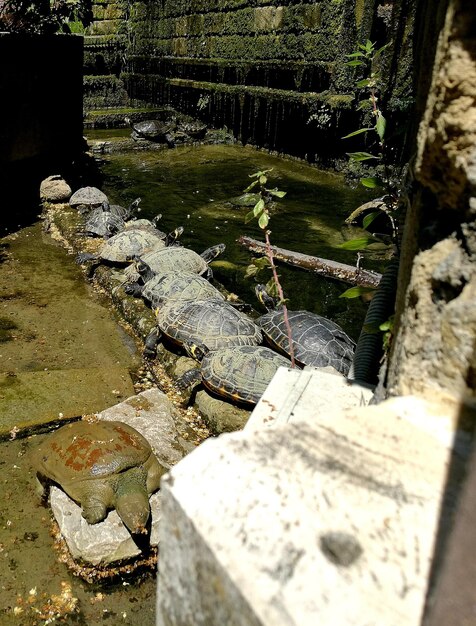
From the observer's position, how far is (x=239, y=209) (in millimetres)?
9469

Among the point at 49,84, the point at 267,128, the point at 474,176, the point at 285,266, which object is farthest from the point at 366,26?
the point at 474,176

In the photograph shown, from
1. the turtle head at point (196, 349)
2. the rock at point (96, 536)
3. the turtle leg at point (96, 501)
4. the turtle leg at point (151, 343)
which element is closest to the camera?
the rock at point (96, 536)

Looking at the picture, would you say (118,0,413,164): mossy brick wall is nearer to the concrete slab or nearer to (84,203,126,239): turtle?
(84,203,126,239): turtle

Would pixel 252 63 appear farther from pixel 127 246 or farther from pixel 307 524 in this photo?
pixel 307 524

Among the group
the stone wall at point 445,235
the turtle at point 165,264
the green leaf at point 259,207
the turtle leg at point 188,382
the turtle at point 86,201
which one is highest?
the stone wall at point 445,235

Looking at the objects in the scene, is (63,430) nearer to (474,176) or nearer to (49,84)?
(474,176)

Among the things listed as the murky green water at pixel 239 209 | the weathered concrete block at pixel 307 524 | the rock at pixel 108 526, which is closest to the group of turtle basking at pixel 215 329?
the rock at pixel 108 526

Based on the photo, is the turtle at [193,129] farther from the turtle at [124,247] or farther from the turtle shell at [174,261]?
the turtle shell at [174,261]

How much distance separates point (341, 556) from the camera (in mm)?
767

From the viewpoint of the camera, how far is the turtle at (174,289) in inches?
210

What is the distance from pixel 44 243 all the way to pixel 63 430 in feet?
15.5

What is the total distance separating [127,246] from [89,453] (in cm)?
388

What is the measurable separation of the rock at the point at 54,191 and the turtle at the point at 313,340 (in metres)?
5.47

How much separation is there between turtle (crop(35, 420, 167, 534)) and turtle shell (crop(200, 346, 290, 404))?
2.71 ft
